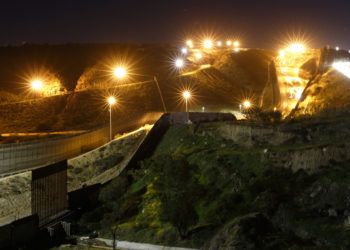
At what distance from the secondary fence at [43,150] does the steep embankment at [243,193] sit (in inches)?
265

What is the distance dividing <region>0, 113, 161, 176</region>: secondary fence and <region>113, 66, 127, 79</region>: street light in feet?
104

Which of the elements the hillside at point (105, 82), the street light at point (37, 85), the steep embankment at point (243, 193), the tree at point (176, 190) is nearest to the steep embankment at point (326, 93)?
the hillside at point (105, 82)

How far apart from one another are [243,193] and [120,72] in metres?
49.9

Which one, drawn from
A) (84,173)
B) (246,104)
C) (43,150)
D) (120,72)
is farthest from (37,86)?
(84,173)

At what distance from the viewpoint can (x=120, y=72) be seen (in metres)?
71.2

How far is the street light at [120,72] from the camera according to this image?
69631 mm

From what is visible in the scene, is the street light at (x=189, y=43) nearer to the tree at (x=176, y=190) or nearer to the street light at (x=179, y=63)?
the street light at (x=179, y=63)

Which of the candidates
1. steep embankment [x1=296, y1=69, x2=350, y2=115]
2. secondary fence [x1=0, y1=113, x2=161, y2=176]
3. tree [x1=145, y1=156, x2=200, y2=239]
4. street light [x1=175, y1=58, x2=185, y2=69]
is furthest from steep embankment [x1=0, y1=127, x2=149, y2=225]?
street light [x1=175, y1=58, x2=185, y2=69]

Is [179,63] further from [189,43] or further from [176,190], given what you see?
[176,190]

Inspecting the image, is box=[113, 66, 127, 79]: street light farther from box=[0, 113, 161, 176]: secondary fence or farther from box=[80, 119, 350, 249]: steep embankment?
box=[80, 119, 350, 249]: steep embankment

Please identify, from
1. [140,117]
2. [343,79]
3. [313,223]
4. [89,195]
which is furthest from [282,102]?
[313,223]

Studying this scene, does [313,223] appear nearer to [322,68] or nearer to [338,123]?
[338,123]

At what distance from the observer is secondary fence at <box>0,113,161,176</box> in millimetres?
31219

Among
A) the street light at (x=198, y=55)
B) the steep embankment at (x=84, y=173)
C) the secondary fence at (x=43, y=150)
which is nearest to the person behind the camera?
the steep embankment at (x=84, y=173)
